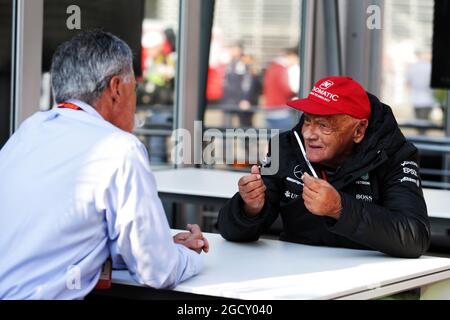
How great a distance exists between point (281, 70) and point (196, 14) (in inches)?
297

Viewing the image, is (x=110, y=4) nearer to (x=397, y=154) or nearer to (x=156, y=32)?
(x=156, y=32)

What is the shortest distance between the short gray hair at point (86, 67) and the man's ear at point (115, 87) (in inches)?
0.4

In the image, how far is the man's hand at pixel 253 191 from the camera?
288 centimetres

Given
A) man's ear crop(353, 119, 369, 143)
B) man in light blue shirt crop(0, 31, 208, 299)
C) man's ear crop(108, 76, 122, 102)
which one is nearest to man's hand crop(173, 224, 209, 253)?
man in light blue shirt crop(0, 31, 208, 299)

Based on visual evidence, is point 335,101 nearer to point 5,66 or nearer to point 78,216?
point 78,216

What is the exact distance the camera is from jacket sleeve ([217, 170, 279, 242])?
3005 mm

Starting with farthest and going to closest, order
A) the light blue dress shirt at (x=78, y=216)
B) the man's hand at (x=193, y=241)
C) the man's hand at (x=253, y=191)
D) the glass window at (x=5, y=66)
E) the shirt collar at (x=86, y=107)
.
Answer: the glass window at (x=5, y=66)
the man's hand at (x=253, y=191)
the man's hand at (x=193, y=241)
the shirt collar at (x=86, y=107)
the light blue dress shirt at (x=78, y=216)

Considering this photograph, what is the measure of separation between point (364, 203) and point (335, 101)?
0.39m

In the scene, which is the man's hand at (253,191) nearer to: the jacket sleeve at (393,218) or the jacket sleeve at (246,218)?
the jacket sleeve at (246,218)

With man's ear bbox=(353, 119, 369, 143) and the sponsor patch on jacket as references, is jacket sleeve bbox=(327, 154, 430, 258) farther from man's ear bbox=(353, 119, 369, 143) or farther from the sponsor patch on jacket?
man's ear bbox=(353, 119, 369, 143)

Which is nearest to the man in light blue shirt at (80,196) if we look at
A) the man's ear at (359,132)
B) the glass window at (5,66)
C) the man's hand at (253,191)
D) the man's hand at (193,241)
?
the man's hand at (193,241)

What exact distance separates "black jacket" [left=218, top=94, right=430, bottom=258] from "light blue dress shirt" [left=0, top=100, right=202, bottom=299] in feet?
2.37

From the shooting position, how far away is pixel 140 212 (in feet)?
7.15
